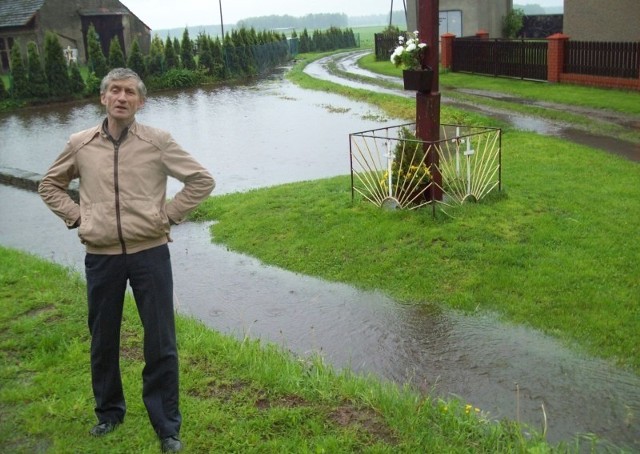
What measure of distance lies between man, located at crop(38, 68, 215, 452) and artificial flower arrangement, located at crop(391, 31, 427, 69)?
556 centimetres

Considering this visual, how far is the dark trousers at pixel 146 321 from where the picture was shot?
379 cm

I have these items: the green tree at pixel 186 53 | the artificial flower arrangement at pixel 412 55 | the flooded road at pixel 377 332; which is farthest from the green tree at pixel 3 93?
the artificial flower arrangement at pixel 412 55

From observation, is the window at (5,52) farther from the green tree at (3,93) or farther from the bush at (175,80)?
the green tree at (3,93)

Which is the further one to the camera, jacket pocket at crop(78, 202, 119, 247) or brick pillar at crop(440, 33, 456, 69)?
brick pillar at crop(440, 33, 456, 69)

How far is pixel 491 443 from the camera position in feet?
13.2

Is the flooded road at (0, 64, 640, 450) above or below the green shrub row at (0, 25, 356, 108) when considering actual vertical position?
below

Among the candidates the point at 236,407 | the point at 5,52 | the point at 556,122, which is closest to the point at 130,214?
the point at 236,407

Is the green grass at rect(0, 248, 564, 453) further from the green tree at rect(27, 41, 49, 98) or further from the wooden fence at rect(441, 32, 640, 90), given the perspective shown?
the green tree at rect(27, 41, 49, 98)

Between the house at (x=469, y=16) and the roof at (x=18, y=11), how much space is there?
892 inches

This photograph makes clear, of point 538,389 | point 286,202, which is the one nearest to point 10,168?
point 286,202

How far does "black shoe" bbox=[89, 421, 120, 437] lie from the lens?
13.5 feet

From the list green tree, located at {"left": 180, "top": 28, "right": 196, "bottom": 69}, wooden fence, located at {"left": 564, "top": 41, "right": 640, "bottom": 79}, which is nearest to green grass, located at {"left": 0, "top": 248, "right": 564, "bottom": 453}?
wooden fence, located at {"left": 564, "top": 41, "right": 640, "bottom": 79}

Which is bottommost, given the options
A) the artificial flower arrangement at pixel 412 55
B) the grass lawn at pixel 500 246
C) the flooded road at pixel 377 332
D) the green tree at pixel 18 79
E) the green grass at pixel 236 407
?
the flooded road at pixel 377 332

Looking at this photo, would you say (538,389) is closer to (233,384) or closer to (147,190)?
(233,384)
